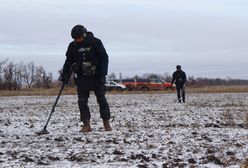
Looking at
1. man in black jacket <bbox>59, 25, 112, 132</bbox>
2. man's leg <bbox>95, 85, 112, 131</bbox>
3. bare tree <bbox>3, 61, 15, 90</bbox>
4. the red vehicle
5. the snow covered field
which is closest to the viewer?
the snow covered field

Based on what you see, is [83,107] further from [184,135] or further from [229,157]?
[229,157]

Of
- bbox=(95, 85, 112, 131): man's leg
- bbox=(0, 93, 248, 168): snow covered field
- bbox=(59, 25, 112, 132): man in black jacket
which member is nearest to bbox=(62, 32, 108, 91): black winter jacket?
bbox=(59, 25, 112, 132): man in black jacket

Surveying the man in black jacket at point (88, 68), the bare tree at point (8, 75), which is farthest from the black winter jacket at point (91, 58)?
the bare tree at point (8, 75)

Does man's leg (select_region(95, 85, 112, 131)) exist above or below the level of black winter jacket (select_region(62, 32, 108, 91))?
below

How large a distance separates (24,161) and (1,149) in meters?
1.22

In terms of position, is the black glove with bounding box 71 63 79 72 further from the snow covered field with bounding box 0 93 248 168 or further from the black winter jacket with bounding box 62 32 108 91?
the snow covered field with bounding box 0 93 248 168

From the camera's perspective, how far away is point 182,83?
85.8 ft

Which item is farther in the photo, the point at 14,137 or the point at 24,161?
the point at 14,137

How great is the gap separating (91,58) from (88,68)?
0.22 metres

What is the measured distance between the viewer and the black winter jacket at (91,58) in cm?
1007

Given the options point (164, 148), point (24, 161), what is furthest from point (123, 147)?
point (24, 161)

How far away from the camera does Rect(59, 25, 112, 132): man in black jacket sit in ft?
32.9

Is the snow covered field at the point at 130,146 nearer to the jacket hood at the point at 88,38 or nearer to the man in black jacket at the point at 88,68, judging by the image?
the man in black jacket at the point at 88,68

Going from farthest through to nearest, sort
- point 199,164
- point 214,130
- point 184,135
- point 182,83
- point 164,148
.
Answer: point 182,83 < point 214,130 < point 184,135 < point 164,148 < point 199,164
